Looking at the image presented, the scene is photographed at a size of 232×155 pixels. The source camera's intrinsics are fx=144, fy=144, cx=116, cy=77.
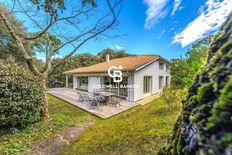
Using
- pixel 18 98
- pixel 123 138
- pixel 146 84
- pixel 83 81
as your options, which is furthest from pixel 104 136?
pixel 83 81

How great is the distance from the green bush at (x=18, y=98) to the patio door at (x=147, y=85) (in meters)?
11.1

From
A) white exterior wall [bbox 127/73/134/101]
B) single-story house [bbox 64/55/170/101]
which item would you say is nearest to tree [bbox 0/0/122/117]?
single-story house [bbox 64/55/170/101]

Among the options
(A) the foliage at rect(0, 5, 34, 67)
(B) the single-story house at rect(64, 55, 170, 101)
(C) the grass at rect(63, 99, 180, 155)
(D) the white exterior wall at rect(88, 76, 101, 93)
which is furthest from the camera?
(D) the white exterior wall at rect(88, 76, 101, 93)

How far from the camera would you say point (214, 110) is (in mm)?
891

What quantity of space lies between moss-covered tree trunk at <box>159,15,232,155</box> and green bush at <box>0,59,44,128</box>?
679cm

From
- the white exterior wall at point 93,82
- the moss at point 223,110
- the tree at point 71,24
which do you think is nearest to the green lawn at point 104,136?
the tree at point 71,24

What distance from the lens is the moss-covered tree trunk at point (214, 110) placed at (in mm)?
795

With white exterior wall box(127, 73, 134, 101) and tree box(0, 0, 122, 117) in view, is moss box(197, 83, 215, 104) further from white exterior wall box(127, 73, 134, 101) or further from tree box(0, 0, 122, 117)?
white exterior wall box(127, 73, 134, 101)

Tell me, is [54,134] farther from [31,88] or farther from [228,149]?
[228,149]

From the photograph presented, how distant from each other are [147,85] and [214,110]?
16.0 meters

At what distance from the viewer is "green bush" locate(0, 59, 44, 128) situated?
5.89 meters

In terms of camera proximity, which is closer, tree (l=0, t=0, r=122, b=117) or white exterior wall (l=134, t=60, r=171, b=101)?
tree (l=0, t=0, r=122, b=117)

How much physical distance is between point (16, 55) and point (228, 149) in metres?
19.4

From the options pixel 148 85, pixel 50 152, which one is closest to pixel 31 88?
pixel 50 152
